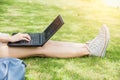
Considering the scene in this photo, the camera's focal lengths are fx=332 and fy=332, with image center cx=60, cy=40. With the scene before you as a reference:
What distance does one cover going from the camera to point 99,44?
4.83 meters

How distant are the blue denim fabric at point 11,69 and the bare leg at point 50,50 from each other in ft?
1.12

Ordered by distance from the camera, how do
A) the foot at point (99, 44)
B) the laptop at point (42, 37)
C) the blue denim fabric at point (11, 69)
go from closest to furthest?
1. the blue denim fabric at point (11, 69)
2. the laptop at point (42, 37)
3. the foot at point (99, 44)

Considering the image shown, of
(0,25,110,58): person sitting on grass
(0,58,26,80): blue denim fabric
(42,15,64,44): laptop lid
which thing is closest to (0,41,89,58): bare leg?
(0,25,110,58): person sitting on grass

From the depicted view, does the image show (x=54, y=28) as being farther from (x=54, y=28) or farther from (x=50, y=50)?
(x=50, y=50)

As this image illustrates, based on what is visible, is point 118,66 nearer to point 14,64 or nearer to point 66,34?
point 14,64

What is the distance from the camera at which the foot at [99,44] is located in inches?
190

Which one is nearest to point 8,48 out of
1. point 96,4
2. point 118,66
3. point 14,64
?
point 14,64

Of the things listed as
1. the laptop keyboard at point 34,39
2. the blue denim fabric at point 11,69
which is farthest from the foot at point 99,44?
the blue denim fabric at point 11,69

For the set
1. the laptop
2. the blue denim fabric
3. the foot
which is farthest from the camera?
the foot

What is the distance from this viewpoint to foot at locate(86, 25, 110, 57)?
483 centimetres

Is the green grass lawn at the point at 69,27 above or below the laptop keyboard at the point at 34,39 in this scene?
below

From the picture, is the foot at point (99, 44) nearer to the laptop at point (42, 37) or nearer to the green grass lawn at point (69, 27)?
the green grass lawn at point (69, 27)

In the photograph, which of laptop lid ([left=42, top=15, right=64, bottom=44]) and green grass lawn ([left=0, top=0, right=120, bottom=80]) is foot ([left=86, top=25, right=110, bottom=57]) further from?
laptop lid ([left=42, top=15, right=64, bottom=44])

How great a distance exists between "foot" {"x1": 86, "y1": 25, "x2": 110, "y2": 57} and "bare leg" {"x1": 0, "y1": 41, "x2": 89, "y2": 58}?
0.09 meters
